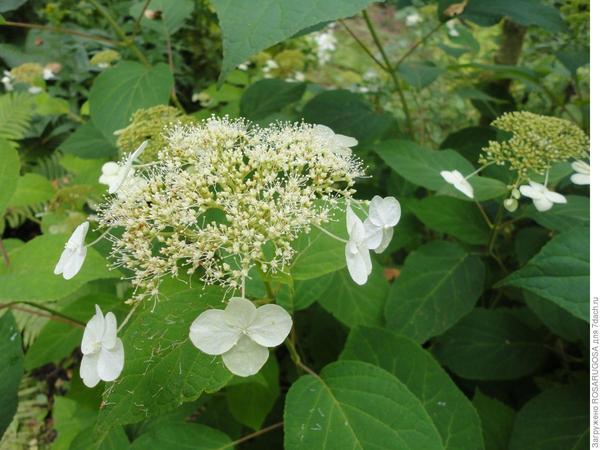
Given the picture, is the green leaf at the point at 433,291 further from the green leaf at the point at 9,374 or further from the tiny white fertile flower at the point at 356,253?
the green leaf at the point at 9,374

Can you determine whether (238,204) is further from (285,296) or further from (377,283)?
(377,283)

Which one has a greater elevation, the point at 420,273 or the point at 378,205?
the point at 378,205

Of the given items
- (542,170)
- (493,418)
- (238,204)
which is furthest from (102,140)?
(493,418)

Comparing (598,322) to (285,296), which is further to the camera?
(285,296)

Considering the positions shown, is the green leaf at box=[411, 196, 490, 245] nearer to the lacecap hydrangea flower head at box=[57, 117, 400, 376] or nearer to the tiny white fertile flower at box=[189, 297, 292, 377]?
the lacecap hydrangea flower head at box=[57, 117, 400, 376]

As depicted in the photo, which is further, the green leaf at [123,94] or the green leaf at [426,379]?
the green leaf at [123,94]

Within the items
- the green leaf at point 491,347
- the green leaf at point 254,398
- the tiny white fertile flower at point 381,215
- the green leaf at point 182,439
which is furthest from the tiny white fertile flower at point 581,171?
the green leaf at point 182,439
